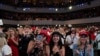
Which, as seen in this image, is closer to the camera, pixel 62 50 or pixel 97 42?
pixel 62 50

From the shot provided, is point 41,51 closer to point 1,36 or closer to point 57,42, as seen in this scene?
point 57,42

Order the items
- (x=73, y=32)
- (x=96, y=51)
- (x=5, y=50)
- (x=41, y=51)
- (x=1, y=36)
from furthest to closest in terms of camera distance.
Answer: (x=73, y=32)
(x=96, y=51)
(x=1, y=36)
(x=5, y=50)
(x=41, y=51)

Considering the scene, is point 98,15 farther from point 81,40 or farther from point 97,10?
point 81,40

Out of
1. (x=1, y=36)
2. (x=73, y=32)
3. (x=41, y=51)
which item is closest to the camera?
(x=41, y=51)

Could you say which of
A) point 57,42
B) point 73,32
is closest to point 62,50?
point 57,42

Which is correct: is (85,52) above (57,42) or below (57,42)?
below

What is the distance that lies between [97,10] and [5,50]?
4294cm

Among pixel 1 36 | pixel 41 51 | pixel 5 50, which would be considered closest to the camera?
pixel 41 51

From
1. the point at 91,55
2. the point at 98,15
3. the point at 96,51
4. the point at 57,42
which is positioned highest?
the point at 57,42

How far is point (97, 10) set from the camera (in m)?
48.9

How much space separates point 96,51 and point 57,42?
413 centimetres

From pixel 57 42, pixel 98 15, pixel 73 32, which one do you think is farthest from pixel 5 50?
pixel 98 15

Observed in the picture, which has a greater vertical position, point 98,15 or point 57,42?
point 57,42

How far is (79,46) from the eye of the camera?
7.12 m
